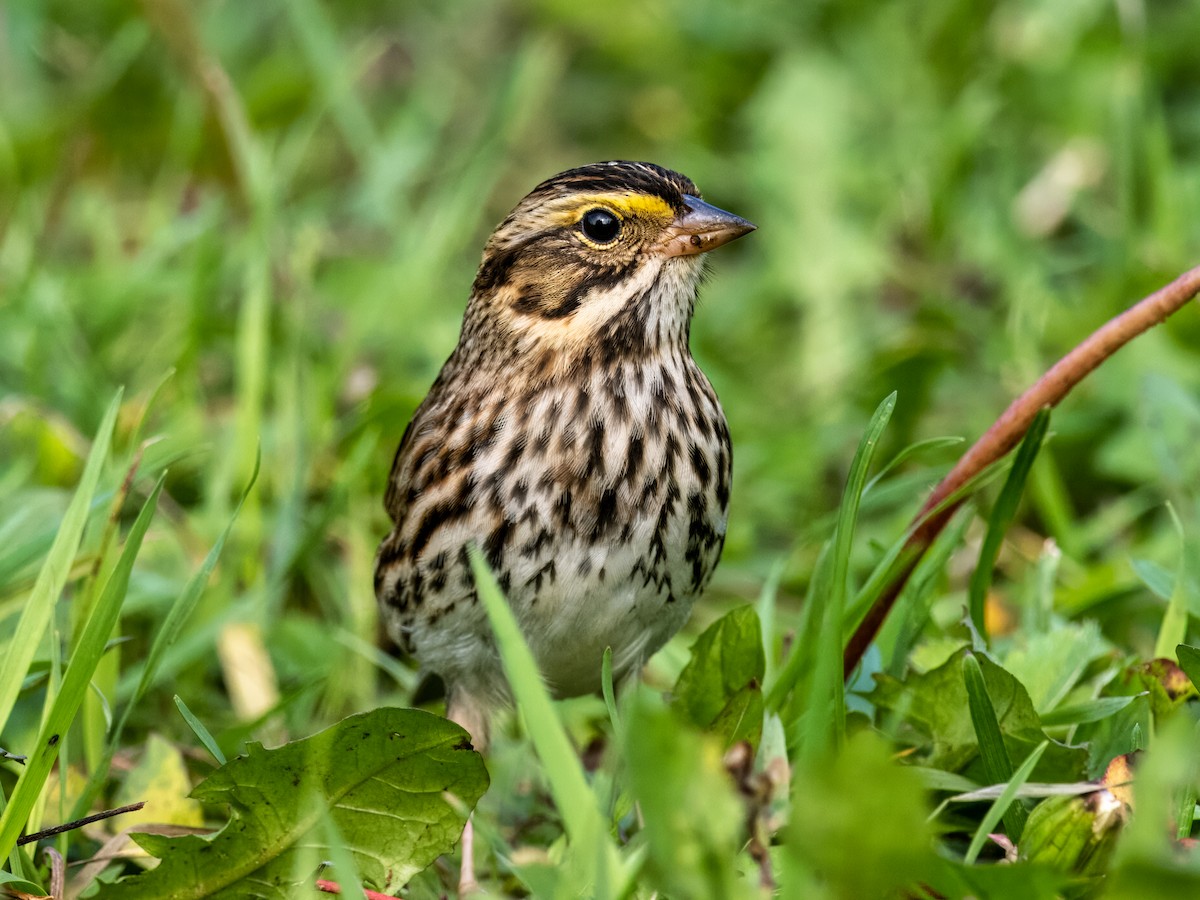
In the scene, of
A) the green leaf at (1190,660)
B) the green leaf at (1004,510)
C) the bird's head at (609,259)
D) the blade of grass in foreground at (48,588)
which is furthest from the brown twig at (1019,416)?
the blade of grass in foreground at (48,588)

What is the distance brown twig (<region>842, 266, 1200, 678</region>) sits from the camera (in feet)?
8.85

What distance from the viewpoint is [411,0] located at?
8133 mm

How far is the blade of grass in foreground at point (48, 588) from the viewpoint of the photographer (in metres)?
2.65

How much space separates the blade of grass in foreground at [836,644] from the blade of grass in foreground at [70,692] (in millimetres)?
→ 1020

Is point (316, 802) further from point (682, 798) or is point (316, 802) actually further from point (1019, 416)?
point (1019, 416)

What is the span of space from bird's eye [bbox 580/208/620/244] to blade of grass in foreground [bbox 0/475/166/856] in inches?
41.6

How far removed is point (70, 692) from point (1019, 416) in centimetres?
159

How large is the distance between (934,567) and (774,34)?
447cm

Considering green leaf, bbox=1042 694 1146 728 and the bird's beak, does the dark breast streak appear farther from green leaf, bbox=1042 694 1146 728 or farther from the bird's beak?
green leaf, bbox=1042 694 1146 728

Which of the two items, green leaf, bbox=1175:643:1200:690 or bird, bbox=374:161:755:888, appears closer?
green leaf, bbox=1175:643:1200:690

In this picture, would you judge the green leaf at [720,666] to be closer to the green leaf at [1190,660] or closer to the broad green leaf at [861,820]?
the green leaf at [1190,660]

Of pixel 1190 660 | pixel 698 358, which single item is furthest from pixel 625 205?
pixel 698 358

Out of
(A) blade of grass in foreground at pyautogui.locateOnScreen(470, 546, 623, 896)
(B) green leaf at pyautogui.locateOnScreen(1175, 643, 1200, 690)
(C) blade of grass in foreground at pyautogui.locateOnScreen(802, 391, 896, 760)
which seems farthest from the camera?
(B) green leaf at pyautogui.locateOnScreen(1175, 643, 1200, 690)

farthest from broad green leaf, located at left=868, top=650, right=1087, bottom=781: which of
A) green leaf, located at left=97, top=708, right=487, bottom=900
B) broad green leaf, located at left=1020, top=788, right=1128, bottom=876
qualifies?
green leaf, located at left=97, top=708, right=487, bottom=900
